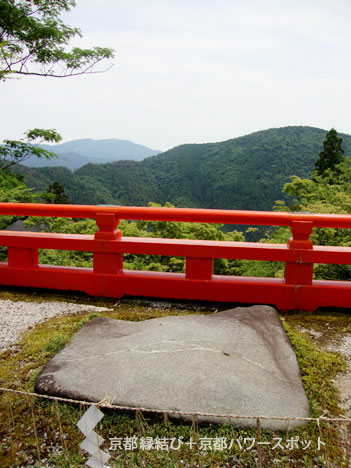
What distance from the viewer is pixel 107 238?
12.9ft

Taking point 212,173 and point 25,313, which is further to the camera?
point 212,173

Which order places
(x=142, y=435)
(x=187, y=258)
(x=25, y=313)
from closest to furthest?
1. (x=142, y=435)
2. (x=25, y=313)
3. (x=187, y=258)

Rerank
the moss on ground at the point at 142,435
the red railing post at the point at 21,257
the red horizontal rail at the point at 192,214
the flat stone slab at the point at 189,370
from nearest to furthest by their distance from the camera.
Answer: the moss on ground at the point at 142,435, the flat stone slab at the point at 189,370, the red horizontal rail at the point at 192,214, the red railing post at the point at 21,257

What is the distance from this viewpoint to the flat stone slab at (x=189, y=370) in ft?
6.78

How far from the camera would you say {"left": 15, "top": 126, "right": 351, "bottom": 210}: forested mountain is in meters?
62.5

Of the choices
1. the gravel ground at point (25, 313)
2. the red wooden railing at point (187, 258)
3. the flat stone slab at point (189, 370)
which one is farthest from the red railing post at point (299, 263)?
the gravel ground at point (25, 313)

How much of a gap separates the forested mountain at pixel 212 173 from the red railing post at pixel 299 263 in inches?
1945

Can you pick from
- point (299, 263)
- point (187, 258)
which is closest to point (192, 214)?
point (187, 258)

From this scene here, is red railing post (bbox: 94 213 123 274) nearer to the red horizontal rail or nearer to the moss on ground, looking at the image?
the red horizontal rail

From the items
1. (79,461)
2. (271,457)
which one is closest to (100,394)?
(79,461)

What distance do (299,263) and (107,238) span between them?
5.93 ft

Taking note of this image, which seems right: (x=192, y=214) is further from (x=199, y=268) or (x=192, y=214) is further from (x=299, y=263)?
(x=299, y=263)

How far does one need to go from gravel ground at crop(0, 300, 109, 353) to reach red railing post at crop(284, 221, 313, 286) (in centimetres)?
174

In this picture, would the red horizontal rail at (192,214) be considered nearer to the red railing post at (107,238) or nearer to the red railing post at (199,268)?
the red railing post at (107,238)
